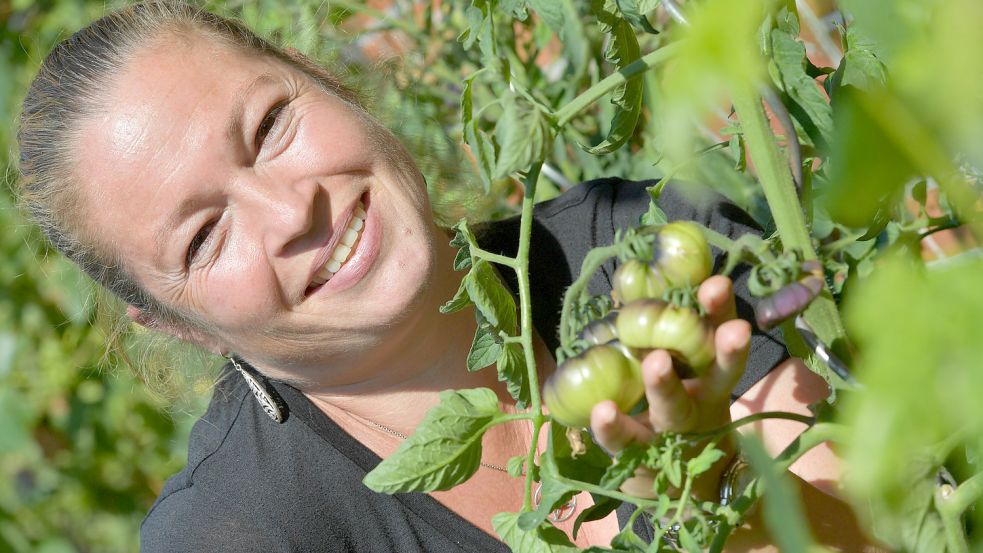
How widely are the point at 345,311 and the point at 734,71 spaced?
Result: 868 millimetres

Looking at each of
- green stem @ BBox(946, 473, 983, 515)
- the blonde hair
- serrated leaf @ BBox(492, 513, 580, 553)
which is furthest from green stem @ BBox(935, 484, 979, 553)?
the blonde hair

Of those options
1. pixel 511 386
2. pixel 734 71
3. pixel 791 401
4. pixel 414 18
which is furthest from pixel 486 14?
pixel 414 18

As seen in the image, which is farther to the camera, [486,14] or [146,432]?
[146,432]

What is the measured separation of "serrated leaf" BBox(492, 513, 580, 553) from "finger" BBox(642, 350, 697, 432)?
13 cm

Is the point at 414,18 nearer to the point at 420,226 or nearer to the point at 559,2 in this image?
the point at 420,226

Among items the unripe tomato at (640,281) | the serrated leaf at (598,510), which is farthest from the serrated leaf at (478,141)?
the serrated leaf at (598,510)

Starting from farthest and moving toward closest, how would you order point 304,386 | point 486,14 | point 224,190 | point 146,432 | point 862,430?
1. point 146,432
2. point 304,386
3. point 224,190
4. point 486,14
5. point 862,430

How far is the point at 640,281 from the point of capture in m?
0.52

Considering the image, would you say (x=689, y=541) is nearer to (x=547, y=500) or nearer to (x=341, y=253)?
(x=547, y=500)

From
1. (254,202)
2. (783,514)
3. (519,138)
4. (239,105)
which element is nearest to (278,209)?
(254,202)

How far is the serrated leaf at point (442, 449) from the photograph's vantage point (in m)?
0.60

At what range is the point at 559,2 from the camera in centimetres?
63

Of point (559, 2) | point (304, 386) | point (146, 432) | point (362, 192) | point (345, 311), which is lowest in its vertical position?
point (146, 432)

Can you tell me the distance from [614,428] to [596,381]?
0.03 meters
